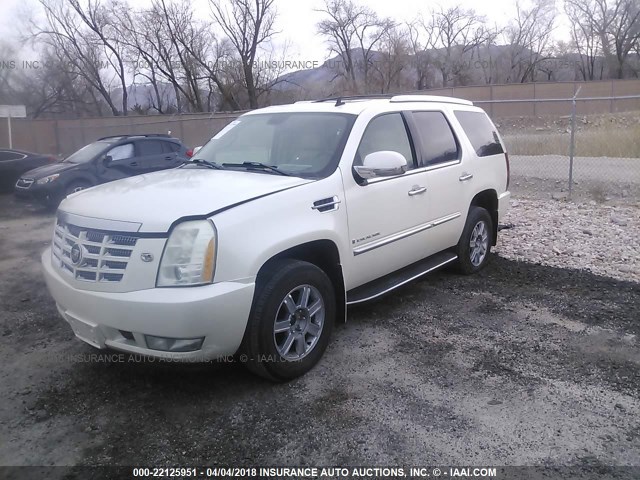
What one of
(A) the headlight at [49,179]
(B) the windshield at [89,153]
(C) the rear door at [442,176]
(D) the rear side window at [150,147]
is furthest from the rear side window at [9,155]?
(C) the rear door at [442,176]

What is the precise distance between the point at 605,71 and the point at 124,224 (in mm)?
66904

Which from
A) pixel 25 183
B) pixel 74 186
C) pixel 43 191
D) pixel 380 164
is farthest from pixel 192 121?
pixel 380 164

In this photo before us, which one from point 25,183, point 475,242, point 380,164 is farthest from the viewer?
point 25,183

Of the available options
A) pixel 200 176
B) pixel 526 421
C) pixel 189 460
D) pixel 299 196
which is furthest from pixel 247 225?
pixel 526 421

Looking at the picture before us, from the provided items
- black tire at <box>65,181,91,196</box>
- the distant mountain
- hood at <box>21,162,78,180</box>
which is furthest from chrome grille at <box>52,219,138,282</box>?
the distant mountain

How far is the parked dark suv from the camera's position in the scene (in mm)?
11531

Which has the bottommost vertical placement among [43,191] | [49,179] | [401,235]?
[401,235]

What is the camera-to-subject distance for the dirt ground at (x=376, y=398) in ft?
9.77

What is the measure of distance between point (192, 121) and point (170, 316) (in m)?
22.1

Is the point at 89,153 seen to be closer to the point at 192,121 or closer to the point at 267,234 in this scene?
the point at 267,234

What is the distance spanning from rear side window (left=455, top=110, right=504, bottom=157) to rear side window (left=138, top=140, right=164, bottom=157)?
870 cm

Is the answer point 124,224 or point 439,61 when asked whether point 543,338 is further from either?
point 439,61

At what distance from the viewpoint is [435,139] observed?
5289 millimetres

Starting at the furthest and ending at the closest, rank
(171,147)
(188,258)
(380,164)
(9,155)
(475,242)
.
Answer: (9,155)
(171,147)
(475,242)
(380,164)
(188,258)
